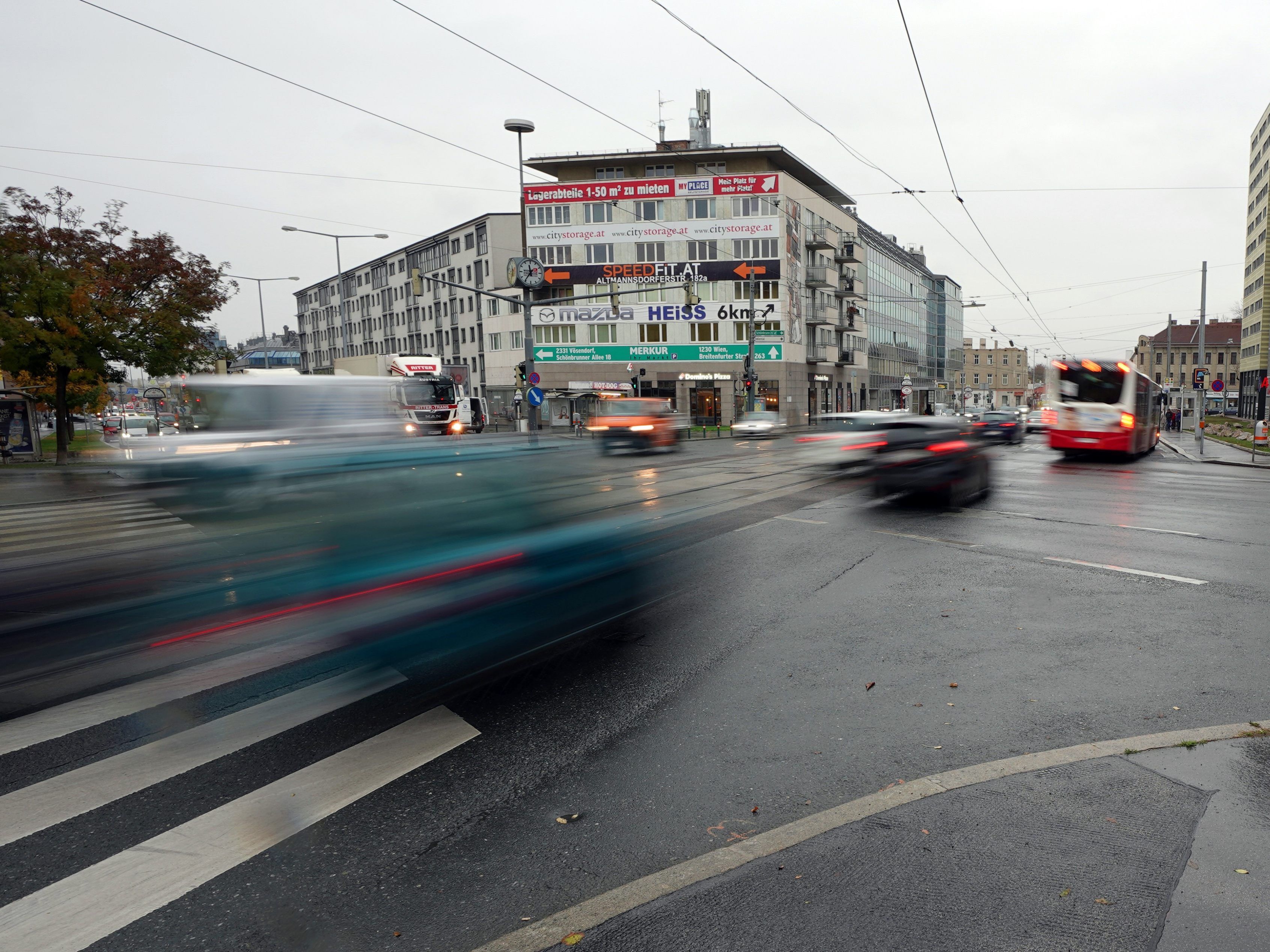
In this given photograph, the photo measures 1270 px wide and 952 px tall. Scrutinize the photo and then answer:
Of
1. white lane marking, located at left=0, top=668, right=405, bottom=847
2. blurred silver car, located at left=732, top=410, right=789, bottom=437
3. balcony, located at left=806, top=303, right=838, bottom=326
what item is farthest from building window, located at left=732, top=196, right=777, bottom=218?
white lane marking, located at left=0, top=668, right=405, bottom=847

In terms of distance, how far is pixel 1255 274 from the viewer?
8475 centimetres

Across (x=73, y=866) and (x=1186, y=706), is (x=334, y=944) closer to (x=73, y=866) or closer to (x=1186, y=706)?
(x=73, y=866)

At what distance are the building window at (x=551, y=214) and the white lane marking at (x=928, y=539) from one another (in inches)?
2021

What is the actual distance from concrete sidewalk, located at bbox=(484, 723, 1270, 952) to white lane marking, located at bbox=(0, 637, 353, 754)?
287 centimetres

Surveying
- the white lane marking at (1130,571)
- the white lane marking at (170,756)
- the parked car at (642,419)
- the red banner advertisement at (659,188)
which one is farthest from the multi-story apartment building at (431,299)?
the white lane marking at (170,756)

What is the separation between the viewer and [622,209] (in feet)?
186

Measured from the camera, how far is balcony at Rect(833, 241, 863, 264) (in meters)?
68.0

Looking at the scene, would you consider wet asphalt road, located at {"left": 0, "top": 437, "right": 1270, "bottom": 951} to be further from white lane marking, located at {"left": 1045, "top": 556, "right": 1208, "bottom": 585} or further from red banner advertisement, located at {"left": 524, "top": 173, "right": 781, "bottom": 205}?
red banner advertisement, located at {"left": 524, "top": 173, "right": 781, "bottom": 205}

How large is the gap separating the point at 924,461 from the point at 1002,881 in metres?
10.1

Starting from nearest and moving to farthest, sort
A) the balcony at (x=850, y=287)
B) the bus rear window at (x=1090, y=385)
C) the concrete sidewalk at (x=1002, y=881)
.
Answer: the concrete sidewalk at (x=1002, y=881) → the bus rear window at (x=1090, y=385) → the balcony at (x=850, y=287)

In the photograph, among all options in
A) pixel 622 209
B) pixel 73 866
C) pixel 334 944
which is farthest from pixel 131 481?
pixel 622 209

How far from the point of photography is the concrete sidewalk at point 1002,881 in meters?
2.56

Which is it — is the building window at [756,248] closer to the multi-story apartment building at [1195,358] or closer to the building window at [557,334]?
the building window at [557,334]

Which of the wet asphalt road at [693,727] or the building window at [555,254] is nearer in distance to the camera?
the wet asphalt road at [693,727]
